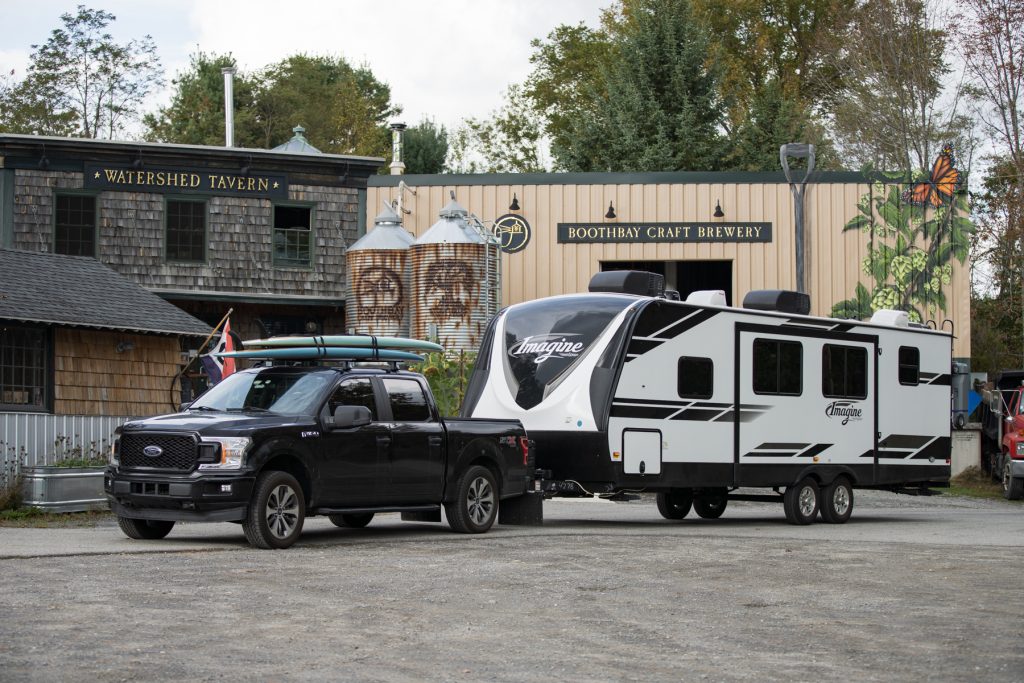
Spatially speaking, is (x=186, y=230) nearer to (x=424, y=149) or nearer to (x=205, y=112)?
(x=424, y=149)

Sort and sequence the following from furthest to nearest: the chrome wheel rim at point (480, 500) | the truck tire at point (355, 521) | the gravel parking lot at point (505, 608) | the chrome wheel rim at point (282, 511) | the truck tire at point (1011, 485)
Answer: the truck tire at point (1011, 485) < the truck tire at point (355, 521) < the chrome wheel rim at point (480, 500) < the chrome wheel rim at point (282, 511) < the gravel parking lot at point (505, 608)

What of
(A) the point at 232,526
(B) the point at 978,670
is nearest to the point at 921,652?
(B) the point at 978,670

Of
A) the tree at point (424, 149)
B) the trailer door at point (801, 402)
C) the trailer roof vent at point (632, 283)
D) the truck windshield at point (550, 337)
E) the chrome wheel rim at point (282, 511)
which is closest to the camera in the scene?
the chrome wheel rim at point (282, 511)

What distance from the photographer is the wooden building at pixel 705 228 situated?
35.4 meters

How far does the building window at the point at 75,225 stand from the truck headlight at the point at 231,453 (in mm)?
21370

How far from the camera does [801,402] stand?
19438mm

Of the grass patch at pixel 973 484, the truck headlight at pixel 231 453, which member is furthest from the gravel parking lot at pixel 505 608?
the grass patch at pixel 973 484

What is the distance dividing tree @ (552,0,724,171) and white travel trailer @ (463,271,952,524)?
23.3 meters

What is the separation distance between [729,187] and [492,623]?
26973 mm

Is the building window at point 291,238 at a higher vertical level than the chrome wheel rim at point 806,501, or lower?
higher

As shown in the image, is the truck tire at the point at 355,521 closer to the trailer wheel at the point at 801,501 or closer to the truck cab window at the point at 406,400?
the truck cab window at the point at 406,400

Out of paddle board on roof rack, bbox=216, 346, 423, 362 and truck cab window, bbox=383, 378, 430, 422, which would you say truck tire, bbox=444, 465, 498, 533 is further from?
paddle board on roof rack, bbox=216, 346, 423, 362

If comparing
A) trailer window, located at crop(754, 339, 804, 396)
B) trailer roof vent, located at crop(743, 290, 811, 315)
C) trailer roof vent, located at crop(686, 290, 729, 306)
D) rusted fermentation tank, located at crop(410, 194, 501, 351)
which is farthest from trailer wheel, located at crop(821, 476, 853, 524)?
rusted fermentation tank, located at crop(410, 194, 501, 351)

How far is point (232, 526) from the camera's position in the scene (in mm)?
17406
